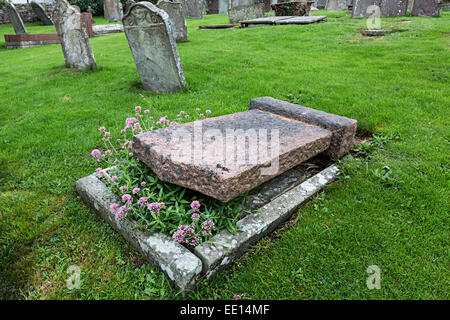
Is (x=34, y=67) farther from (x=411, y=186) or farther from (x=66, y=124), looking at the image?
(x=411, y=186)

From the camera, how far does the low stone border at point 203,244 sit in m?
1.82

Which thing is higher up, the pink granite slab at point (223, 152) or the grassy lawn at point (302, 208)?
the pink granite slab at point (223, 152)

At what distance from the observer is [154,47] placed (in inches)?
199

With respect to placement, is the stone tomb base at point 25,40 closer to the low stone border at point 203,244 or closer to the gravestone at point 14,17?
the gravestone at point 14,17

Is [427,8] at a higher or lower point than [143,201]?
higher

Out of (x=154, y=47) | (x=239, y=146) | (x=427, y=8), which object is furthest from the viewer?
(x=427, y=8)

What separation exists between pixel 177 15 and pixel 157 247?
29.1ft

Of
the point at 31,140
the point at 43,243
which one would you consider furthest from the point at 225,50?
the point at 43,243

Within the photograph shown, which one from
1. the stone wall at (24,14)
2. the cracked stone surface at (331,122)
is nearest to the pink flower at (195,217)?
the cracked stone surface at (331,122)

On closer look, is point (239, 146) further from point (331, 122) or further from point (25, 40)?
point (25, 40)

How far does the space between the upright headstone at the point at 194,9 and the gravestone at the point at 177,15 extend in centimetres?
986

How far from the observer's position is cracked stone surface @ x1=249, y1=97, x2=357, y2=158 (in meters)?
2.81

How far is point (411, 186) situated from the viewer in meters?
2.59

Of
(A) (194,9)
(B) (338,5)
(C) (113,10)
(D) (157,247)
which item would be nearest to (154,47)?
(D) (157,247)
